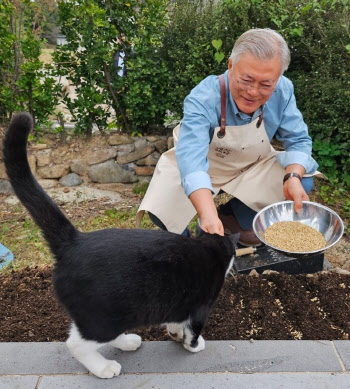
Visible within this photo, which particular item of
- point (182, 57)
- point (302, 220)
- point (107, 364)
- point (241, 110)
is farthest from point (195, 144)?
point (182, 57)

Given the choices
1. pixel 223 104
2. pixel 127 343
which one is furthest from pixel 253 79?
pixel 127 343

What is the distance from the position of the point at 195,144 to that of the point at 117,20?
2.54 meters

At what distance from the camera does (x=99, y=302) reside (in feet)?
5.96

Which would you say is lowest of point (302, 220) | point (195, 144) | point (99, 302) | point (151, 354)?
point (151, 354)

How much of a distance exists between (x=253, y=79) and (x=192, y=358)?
4.75ft

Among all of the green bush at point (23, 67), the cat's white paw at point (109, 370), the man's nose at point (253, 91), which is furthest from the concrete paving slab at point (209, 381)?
the green bush at point (23, 67)

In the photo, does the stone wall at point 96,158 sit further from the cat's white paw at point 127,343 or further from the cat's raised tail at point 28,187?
the cat's raised tail at point 28,187

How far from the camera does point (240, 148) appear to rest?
9.74ft

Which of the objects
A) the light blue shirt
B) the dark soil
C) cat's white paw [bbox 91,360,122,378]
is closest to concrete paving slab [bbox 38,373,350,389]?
cat's white paw [bbox 91,360,122,378]

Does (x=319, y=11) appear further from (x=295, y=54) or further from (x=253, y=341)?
(x=253, y=341)

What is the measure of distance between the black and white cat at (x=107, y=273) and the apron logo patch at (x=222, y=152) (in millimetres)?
1064

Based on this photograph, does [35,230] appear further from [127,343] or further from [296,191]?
[296,191]

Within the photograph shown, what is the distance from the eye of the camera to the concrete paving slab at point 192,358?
204cm

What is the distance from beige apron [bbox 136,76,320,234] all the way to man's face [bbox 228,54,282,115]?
0.87 feet
